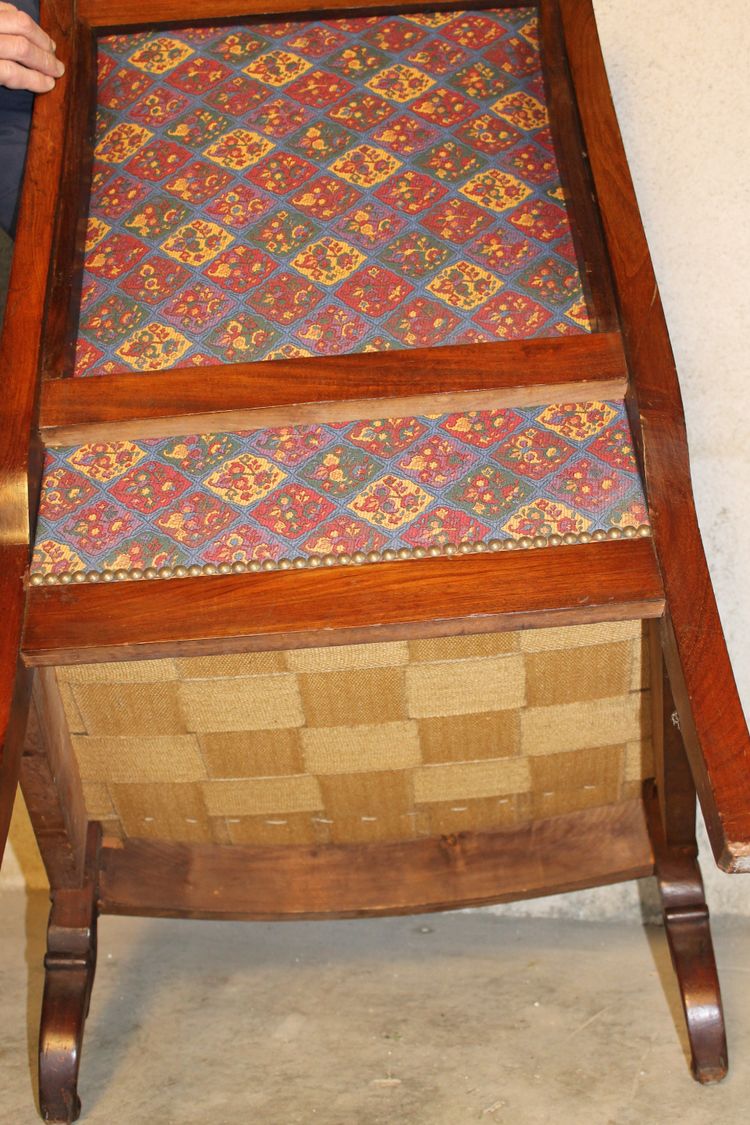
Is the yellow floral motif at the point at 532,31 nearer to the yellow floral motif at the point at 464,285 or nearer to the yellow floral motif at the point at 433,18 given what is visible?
the yellow floral motif at the point at 433,18

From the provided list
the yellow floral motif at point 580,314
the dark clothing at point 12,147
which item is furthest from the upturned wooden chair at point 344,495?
the dark clothing at point 12,147

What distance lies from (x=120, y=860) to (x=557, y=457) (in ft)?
2.72

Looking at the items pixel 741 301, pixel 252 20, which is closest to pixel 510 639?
pixel 741 301

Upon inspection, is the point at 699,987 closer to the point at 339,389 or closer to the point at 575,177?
the point at 339,389

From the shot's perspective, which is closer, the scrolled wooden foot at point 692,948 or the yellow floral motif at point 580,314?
the yellow floral motif at point 580,314

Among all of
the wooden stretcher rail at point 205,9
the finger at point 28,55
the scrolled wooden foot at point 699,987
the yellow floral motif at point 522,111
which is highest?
the wooden stretcher rail at point 205,9

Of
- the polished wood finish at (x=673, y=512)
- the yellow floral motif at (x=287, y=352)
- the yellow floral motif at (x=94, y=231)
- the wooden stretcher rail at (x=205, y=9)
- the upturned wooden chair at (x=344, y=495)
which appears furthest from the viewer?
the wooden stretcher rail at (x=205, y=9)

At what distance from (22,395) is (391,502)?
0.42 meters

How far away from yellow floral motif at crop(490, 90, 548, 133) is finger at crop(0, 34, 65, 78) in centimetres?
54

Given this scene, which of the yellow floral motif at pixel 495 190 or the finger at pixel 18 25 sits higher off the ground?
the finger at pixel 18 25

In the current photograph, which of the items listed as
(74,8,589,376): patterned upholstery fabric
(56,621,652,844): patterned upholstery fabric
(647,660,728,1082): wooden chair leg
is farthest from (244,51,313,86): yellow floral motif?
(647,660,728,1082): wooden chair leg

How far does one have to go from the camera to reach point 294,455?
1323 millimetres

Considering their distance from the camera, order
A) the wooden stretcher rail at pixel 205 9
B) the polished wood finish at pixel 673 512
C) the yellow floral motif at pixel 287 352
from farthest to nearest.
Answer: the wooden stretcher rail at pixel 205 9 < the yellow floral motif at pixel 287 352 < the polished wood finish at pixel 673 512

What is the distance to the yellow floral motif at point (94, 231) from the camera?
4.83 feet
